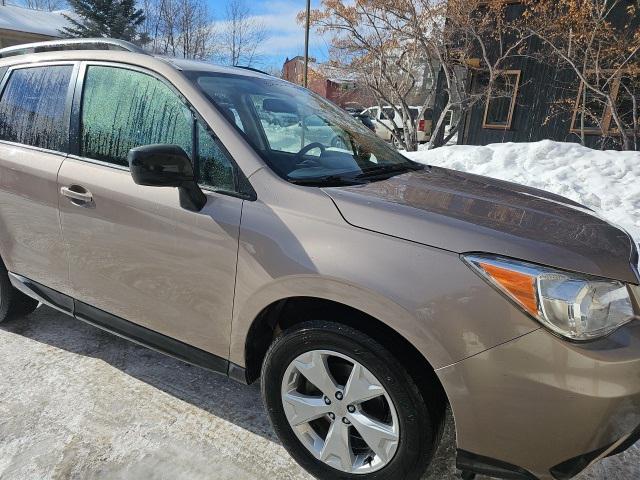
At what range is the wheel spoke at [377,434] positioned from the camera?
1833mm

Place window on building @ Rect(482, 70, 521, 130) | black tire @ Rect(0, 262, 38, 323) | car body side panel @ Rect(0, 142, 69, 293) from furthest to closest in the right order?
window on building @ Rect(482, 70, 521, 130) → black tire @ Rect(0, 262, 38, 323) → car body side panel @ Rect(0, 142, 69, 293)

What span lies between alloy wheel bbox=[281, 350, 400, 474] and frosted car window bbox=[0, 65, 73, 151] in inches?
74.5

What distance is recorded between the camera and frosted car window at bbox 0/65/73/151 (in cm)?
272

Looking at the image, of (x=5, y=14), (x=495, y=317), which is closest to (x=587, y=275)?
(x=495, y=317)

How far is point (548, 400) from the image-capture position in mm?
1540

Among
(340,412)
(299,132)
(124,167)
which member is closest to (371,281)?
(340,412)

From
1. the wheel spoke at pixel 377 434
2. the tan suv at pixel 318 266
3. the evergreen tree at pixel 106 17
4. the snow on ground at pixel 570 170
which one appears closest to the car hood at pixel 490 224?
the tan suv at pixel 318 266

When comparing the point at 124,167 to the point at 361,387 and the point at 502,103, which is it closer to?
the point at 361,387

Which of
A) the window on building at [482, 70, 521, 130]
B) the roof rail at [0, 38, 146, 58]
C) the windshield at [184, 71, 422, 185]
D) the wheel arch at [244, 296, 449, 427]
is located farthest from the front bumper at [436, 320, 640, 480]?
the window on building at [482, 70, 521, 130]

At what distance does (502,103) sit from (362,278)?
43.8 feet

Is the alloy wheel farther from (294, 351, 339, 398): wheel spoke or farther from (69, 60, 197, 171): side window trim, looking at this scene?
(69, 60, 197, 171): side window trim

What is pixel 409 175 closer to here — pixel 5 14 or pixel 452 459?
pixel 452 459

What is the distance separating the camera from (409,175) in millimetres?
Result: 2580

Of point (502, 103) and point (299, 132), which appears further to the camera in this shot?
point (502, 103)
